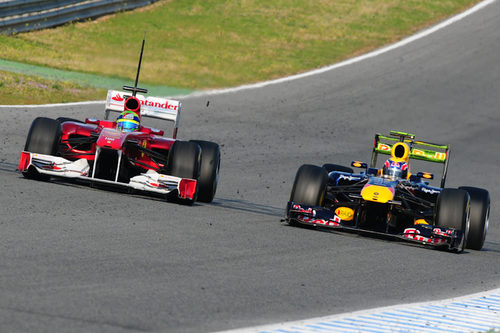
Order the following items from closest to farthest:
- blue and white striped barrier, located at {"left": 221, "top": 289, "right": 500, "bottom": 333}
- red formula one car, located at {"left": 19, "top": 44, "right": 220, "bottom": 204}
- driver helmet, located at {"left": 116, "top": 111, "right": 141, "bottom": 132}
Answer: blue and white striped barrier, located at {"left": 221, "top": 289, "right": 500, "bottom": 333} → red formula one car, located at {"left": 19, "top": 44, "right": 220, "bottom": 204} → driver helmet, located at {"left": 116, "top": 111, "right": 141, "bottom": 132}

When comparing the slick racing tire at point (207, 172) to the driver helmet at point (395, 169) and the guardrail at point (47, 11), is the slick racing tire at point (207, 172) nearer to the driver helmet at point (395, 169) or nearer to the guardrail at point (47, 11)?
the driver helmet at point (395, 169)

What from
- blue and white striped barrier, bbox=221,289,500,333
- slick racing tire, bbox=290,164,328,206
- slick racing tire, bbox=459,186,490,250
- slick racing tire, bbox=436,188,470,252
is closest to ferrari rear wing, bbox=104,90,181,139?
slick racing tire, bbox=290,164,328,206

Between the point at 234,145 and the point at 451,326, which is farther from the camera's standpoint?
the point at 234,145

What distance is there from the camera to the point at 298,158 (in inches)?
805

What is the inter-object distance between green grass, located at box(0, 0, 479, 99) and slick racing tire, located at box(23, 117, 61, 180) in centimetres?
1402

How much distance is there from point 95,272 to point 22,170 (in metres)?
5.80

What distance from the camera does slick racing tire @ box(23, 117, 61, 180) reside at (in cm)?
1295

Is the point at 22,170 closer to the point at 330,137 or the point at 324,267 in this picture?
the point at 324,267

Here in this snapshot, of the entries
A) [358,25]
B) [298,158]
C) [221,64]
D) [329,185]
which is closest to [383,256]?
[329,185]

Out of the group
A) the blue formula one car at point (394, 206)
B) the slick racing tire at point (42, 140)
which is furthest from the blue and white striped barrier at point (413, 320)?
the slick racing tire at point (42, 140)

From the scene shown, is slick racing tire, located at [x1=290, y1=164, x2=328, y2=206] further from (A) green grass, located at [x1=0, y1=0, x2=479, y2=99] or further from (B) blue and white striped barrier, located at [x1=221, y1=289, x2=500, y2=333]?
(A) green grass, located at [x1=0, y1=0, x2=479, y2=99]

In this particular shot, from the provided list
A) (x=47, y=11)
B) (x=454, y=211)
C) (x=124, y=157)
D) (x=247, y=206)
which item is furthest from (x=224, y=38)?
(x=454, y=211)

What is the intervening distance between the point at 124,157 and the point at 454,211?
15.1 ft

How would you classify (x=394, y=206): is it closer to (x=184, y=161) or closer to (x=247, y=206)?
(x=247, y=206)
